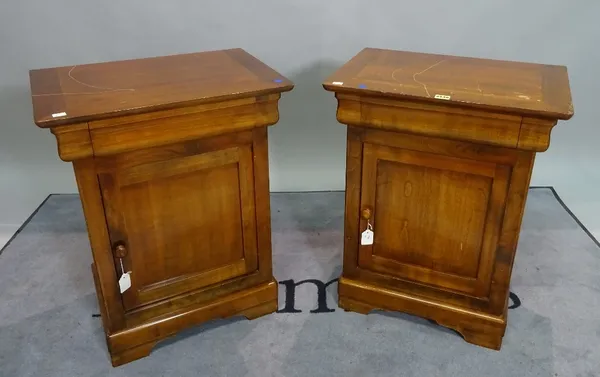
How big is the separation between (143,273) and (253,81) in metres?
0.54

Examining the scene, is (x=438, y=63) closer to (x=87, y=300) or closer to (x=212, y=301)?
(x=212, y=301)

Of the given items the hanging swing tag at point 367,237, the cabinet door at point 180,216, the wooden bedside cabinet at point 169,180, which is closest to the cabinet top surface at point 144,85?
the wooden bedside cabinet at point 169,180

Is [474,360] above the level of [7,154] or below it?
below

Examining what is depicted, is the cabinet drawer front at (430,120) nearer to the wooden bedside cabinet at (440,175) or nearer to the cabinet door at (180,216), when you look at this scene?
the wooden bedside cabinet at (440,175)

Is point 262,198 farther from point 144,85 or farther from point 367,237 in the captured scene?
point 144,85

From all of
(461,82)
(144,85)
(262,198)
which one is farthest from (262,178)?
(461,82)

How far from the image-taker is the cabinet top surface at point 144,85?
3.74 ft

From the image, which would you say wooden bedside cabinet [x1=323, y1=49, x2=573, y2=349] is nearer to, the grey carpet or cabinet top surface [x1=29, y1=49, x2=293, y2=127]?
the grey carpet

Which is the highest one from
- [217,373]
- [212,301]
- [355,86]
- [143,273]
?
[355,86]

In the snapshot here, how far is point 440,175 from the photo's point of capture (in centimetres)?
133

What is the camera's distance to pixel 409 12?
1890 millimetres

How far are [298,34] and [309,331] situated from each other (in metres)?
1.01

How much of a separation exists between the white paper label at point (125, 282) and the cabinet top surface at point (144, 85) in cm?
40

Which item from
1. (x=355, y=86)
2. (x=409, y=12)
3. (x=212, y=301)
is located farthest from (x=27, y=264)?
(x=409, y=12)
